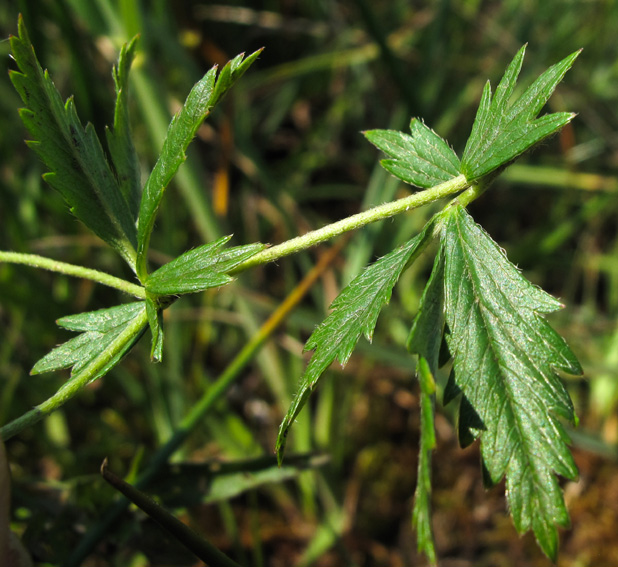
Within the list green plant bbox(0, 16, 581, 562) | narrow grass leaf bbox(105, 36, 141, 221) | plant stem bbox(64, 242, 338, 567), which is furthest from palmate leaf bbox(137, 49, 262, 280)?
plant stem bbox(64, 242, 338, 567)

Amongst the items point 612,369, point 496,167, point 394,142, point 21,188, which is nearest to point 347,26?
point 21,188

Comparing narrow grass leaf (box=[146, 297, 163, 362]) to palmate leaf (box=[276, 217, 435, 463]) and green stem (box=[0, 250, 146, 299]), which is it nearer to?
green stem (box=[0, 250, 146, 299])

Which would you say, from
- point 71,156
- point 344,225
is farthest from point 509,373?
point 71,156

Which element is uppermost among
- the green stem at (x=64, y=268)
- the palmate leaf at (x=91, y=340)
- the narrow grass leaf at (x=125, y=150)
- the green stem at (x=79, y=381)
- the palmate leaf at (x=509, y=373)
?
the narrow grass leaf at (x=125, y=150)

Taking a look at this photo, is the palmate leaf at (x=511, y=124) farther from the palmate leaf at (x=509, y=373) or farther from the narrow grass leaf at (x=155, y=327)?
the narrow grass leaf at (x=155, y=327)

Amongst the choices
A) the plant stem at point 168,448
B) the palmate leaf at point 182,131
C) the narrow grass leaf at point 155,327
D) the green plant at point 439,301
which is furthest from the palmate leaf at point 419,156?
the plant stem at point 168,448

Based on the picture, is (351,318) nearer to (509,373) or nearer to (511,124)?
(509,373)
